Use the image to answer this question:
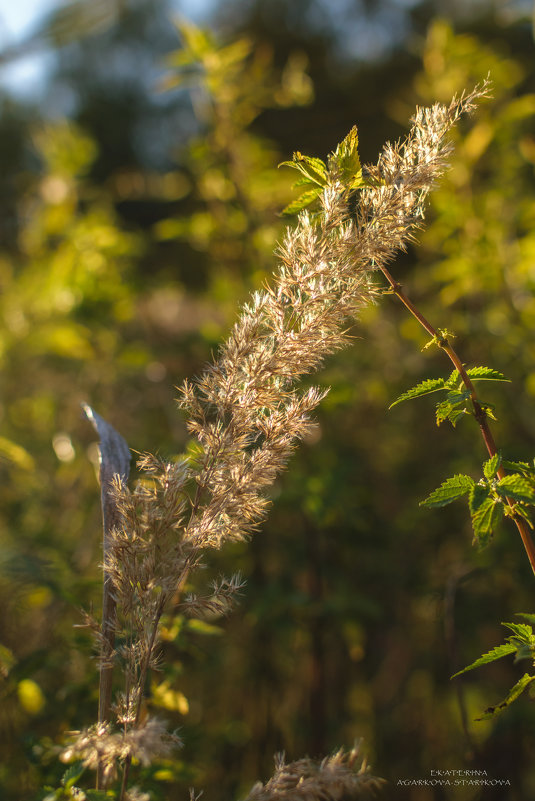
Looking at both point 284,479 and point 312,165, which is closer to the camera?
point 312,165

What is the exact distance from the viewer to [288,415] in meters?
0.79

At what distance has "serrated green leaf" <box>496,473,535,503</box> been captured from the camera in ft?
2.42

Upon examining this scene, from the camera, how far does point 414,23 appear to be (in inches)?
170

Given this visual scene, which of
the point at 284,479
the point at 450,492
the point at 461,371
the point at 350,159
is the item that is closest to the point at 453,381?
the point at 461,371

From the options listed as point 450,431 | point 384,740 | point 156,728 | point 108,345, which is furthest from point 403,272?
point 156,728

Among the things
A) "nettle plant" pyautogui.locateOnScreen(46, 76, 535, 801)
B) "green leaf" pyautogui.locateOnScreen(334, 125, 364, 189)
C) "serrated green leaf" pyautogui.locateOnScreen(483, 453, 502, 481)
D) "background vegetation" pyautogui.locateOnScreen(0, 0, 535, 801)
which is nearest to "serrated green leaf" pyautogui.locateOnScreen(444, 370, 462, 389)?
"nettle plant" pyautogui.locateOnScreen(46, 76, 535, 801)

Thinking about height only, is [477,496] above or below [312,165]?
below

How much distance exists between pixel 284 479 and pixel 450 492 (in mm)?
1351

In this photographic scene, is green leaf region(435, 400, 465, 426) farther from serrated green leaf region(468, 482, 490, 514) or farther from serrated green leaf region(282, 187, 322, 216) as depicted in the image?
serrated green leaf region(282, 187, 322, 216)

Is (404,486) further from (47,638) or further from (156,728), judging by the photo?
(156,728)

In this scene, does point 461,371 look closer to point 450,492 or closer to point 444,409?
point 444,409

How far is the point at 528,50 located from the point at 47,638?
4.28m

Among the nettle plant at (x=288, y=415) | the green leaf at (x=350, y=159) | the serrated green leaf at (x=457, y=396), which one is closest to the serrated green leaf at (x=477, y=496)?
the nettle plant at (x=288, y=415)

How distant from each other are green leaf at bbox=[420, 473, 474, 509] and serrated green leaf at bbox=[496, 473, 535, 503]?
4cm
